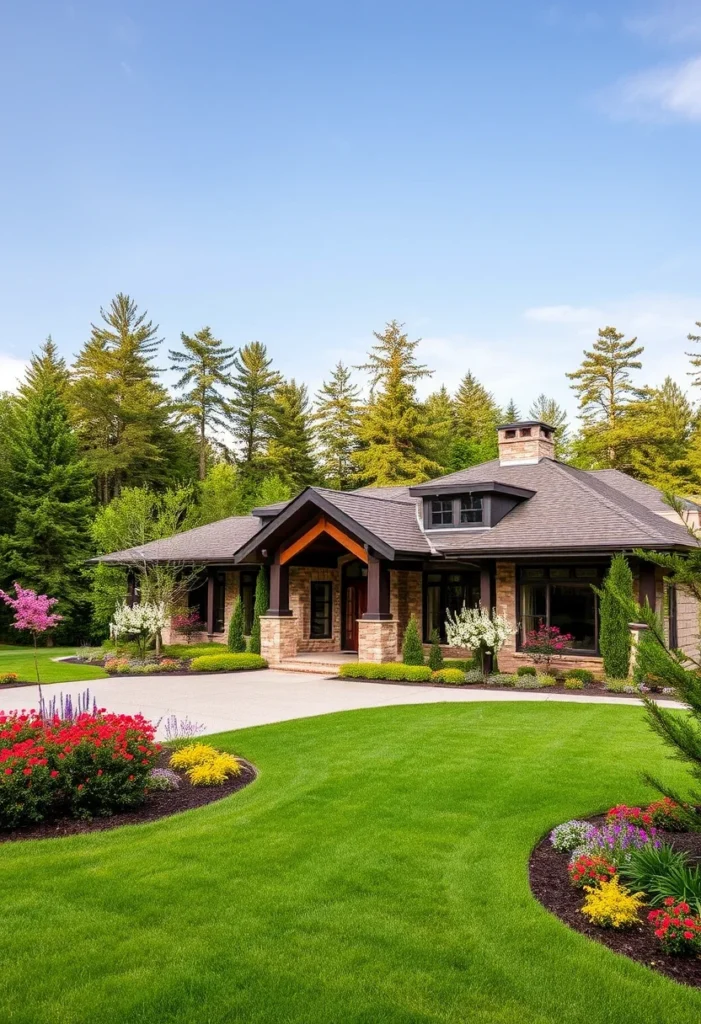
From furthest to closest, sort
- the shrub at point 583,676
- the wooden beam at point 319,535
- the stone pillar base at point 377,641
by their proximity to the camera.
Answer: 1. the wooden beam at point 319,535
2. the stone pillar base at point 377,641
3. the shrub at point 583,676

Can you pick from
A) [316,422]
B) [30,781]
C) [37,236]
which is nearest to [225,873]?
[30,781]

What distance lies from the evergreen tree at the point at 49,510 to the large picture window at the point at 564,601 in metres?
19.7

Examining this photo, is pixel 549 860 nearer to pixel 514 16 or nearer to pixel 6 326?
pixel 514 16

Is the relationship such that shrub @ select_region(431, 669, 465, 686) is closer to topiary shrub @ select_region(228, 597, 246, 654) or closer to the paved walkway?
the paved walkway

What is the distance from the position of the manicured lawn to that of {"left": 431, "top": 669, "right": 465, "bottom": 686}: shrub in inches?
292

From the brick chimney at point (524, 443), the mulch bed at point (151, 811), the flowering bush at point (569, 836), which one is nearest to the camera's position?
the flowering bush at point (569, 836)

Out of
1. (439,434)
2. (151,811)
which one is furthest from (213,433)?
(151,811)

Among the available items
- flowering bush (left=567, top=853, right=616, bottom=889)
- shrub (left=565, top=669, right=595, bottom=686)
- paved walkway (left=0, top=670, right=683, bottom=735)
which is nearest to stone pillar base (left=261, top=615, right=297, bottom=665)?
paved walkway (left=0, top=670, right=683, bottom=735)

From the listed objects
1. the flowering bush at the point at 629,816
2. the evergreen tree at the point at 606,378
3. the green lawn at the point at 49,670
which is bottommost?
the green lawn at the point at 49,670

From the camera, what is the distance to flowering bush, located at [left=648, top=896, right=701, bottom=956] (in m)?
3.85

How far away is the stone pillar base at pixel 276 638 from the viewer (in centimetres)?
1834

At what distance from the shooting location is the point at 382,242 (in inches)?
671

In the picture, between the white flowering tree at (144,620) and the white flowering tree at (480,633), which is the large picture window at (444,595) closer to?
the white flowering tree at (480,633)

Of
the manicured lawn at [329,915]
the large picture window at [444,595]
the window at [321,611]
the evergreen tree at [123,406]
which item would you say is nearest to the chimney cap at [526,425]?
the large picture window at [444,595]
